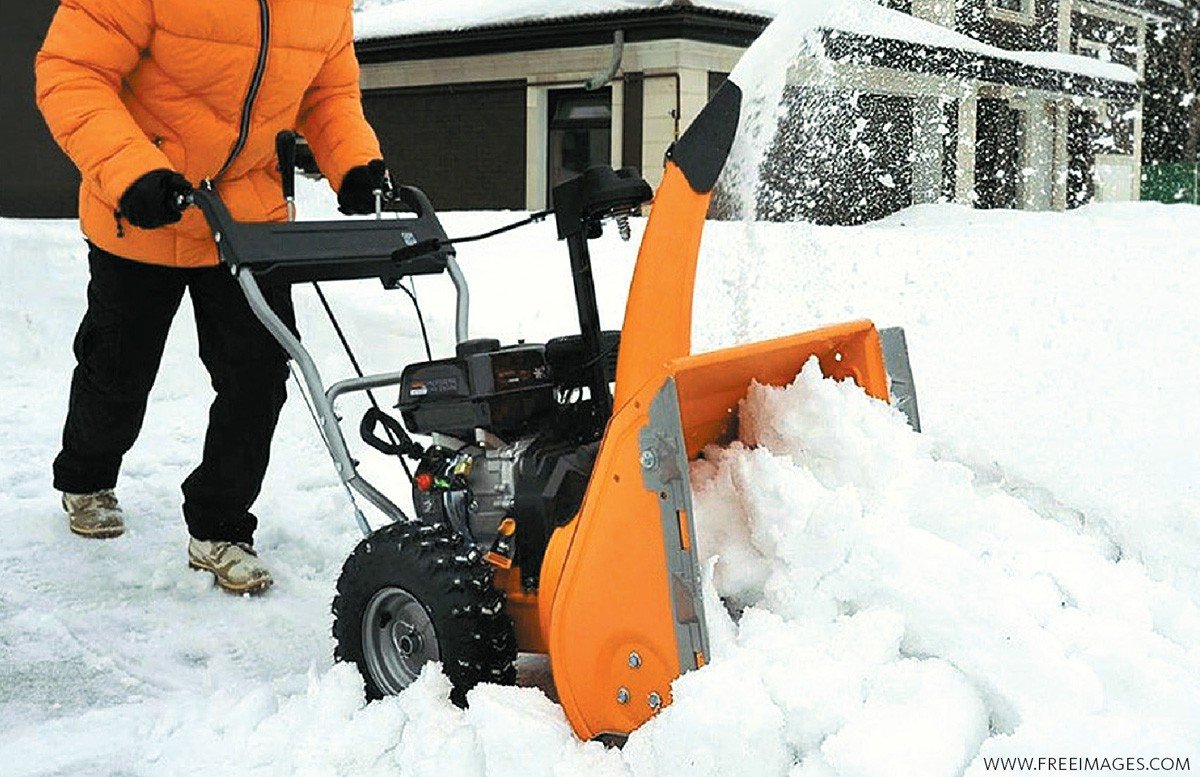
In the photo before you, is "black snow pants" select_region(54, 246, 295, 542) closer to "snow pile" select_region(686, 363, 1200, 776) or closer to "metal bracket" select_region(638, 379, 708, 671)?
"snow pile" select_region(686, 363, 1200, 776)

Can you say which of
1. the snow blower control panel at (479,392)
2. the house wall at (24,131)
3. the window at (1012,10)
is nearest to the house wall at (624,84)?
the window at (1012,10)

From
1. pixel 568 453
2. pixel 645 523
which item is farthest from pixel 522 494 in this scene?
pixel 645 523

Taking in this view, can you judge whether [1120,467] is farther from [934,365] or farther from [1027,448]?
[934,365]

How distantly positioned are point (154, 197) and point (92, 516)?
1419 millimetres

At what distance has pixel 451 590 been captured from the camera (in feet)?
8.26

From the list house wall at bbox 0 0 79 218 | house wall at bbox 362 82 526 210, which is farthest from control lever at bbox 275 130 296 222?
house wall at bbox 362 82 526 210

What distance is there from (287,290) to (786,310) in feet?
11.9

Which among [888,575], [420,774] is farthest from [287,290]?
[888,575]

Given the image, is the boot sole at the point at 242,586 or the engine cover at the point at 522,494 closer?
the engine cover at the point at 522,494

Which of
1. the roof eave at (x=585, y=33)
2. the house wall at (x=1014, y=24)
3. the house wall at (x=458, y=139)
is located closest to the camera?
the roof eave at (x=585, y=33)

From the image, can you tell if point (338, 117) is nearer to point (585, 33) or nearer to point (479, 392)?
point (479, 392)

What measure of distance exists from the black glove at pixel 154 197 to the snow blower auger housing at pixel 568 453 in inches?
2.6

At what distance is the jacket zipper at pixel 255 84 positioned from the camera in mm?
3303

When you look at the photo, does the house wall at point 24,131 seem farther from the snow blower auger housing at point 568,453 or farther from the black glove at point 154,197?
the snow blower auger housing at point 568,453
